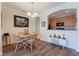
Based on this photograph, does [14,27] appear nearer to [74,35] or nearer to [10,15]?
[10,15]

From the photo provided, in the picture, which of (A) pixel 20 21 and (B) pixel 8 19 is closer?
(B) pixel 8 19

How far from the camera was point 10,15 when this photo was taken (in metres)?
4.96

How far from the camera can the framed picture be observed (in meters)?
5.33

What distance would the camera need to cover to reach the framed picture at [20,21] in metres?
5.33

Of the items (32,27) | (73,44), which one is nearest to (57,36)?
(73,44)

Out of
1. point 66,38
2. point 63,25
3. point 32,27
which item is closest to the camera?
point 66,38

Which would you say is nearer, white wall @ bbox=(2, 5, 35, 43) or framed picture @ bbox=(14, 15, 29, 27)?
white wall @ bbox=(2, 5, 35, 43)

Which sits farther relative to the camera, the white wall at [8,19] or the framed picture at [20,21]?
the framed picture at [20,21]

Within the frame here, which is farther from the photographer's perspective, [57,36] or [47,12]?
[47,12]

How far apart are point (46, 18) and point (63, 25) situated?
2332 millimetres

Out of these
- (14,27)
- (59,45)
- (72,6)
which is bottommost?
(59,45)

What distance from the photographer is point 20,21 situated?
561 cm

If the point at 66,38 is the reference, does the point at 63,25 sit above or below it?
above

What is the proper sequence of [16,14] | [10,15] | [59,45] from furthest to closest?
[16,14], [10,15], [59,45]
